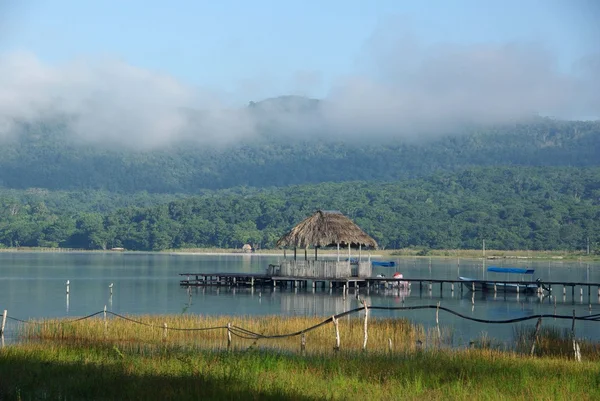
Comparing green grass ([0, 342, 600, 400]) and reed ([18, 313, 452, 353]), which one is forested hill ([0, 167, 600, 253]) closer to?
reed ([18, 313, 452, 353])

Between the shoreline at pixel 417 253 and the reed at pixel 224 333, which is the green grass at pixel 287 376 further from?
the shoreline at pixel 417 253

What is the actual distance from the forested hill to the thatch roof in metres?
80.4

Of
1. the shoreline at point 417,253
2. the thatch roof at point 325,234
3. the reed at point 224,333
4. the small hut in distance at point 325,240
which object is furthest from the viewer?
the shoreline at point 417,253

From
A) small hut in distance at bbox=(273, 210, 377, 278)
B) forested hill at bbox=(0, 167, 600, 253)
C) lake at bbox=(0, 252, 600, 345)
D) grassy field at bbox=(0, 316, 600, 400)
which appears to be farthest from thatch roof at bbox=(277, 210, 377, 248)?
forested hill at bbox=(0, 167, 600, 253)

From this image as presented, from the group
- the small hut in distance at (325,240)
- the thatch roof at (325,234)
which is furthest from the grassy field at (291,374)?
the small hut in distance at (325,240)

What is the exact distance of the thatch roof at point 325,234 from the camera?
2016 inches

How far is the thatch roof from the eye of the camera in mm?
51219

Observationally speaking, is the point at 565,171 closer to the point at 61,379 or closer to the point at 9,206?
the point at 9,206

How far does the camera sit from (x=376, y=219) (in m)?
150

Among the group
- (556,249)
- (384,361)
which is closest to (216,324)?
(384,361)

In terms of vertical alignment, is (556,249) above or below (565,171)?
below

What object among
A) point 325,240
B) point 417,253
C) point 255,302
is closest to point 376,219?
point 417,253

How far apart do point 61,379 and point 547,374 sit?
921 cm

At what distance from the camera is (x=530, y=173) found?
193 meters
